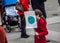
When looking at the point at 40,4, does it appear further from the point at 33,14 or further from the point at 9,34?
the point at 33,14

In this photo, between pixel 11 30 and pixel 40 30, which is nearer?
pixel 40 30

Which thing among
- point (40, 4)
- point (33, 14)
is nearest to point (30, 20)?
point (33, 14)

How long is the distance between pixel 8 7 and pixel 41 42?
510 cm

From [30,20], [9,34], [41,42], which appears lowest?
[9,34]

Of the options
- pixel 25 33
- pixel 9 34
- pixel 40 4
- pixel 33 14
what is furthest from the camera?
pixel 9 34

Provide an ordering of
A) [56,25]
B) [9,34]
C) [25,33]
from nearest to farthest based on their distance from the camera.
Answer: [25,33] → [9,34] → [56,25]

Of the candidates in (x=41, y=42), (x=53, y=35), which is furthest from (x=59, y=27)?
(x=41, y=42)

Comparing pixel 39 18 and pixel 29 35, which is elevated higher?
pixel 39 18

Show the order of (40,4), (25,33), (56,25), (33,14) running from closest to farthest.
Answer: (33,14) → (40,4) → (25,33) → (56,25)

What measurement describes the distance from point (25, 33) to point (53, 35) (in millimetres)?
995

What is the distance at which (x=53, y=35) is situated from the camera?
32.6ft

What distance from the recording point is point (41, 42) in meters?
6.09

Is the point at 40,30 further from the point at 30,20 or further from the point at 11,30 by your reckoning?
the point at 11,30

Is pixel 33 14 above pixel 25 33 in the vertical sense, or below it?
above
